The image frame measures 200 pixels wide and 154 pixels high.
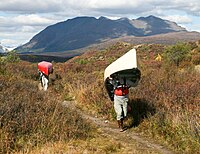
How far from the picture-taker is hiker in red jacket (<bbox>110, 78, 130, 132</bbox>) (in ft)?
31.7

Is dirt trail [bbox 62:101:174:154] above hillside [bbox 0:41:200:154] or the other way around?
the other way around

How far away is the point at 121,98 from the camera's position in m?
9.65

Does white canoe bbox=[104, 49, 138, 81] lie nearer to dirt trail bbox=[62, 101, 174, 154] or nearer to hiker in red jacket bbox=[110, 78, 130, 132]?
hiker in red jacket bbox=[110, 78, 130, 132]

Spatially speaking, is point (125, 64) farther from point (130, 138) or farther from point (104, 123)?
point (130, 138)

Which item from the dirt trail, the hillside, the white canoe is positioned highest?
the white canoe

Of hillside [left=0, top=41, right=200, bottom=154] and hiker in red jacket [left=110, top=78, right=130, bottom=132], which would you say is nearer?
hillside [left=0, top=41, right=200, bottom=154]

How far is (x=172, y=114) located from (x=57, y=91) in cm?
891

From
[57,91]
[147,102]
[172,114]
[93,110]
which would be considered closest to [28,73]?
[57,91]

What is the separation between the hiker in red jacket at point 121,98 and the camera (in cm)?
965

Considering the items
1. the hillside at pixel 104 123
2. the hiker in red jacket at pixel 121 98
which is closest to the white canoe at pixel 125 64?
the hiker in red jacket at pixel 121 98

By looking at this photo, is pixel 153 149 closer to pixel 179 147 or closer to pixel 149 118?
pixel 179 147

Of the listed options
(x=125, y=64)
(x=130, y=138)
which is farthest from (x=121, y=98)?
(x=130, y=138)

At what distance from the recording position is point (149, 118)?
9539 mm

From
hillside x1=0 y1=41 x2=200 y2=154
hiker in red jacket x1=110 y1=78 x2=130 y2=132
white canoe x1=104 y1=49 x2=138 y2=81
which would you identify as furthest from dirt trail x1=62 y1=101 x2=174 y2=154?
white canoe x1=104 y1=49 x2=138 y2=81
